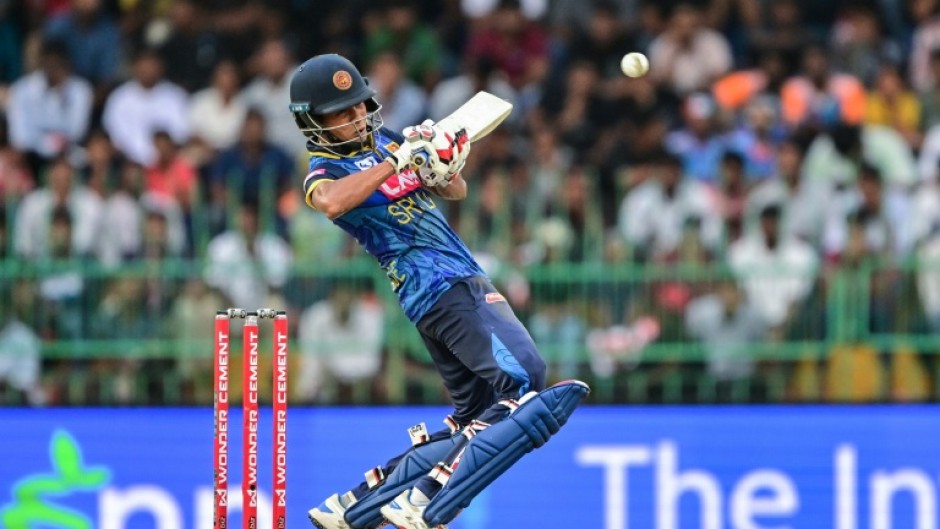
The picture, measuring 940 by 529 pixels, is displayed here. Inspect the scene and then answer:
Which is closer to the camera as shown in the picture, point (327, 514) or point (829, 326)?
point (327, 514)

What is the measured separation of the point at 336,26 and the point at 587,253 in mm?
4130

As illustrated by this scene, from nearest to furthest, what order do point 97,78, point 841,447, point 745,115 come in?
A: point 841,447, point 745,115, point 97,78

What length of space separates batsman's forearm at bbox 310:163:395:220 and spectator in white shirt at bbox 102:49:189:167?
6.15 metres

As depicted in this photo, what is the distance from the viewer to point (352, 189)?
7.05 m

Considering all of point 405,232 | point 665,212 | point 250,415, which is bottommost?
point 250,415

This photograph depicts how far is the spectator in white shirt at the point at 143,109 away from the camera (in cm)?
1313

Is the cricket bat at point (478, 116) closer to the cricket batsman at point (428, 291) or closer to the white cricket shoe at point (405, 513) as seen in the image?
the cricket batsman at point (428, 291)

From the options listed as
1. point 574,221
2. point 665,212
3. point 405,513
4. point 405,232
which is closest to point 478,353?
point 405,232

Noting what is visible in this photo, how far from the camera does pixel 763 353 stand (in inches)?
410

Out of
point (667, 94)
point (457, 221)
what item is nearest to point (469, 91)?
point (667, 94)

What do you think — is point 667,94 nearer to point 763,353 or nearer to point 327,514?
point 763,353

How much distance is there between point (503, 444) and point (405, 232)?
954 millimetres

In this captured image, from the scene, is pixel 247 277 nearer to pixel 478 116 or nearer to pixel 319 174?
pixel 319 174

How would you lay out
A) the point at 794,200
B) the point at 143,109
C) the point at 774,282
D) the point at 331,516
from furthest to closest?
the point at 143,109, the point at 794,200, the point at 774,282, the point at 331,516
